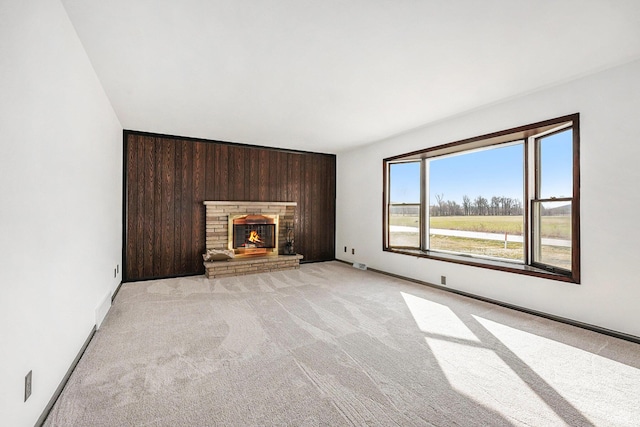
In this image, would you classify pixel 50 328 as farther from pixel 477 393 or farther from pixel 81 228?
pixel 477 393

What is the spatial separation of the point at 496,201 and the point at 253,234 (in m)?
4.25

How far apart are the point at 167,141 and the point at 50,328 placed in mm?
3956

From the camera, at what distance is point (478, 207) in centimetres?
430

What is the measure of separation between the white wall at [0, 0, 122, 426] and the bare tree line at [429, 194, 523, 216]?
4.72m

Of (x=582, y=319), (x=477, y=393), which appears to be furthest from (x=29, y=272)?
(x=582, y=319)

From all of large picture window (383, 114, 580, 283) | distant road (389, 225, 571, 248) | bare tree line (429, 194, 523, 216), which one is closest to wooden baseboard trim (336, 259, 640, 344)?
large picture window (383, 114, 580, 283)

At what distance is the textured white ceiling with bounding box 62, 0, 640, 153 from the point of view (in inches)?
75.5

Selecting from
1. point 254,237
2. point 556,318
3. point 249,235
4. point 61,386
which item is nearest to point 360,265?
point 254,237

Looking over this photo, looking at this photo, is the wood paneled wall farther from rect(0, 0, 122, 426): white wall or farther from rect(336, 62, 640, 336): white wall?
rect(336, 62, 640, 336): white wall

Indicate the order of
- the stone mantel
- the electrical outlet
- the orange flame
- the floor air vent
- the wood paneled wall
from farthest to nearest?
1. the floor air vent
2. the orange flame
3. the stone mantel
4. the wood paneled wall
5. the electrical outlet

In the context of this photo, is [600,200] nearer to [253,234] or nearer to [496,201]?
[496,201]

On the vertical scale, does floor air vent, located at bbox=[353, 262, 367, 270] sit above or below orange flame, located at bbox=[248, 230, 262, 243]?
below

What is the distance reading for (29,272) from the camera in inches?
57.6

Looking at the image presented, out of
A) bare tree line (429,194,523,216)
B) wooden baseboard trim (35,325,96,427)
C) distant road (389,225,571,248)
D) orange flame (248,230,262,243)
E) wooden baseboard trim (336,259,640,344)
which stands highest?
bare tree line (429,194,523,216)
